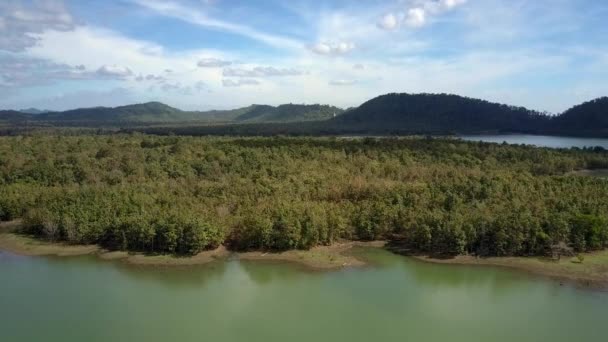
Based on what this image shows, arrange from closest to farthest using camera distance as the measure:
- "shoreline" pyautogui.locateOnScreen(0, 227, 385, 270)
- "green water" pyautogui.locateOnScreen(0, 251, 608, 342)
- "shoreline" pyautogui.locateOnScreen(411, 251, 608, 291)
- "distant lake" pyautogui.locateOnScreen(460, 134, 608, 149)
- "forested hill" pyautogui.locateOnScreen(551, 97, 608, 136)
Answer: "green water" pyautogui.locateOnScreen(0, 251, 608, 342)
"shoreline" pyautogui.locateOnScreen(411, 251, 608, 291)
"shoreline" pyautogui.locateOnScreen(0, 227, 385, 270)
"distant lake" pyautogui.locateOnScreen(460, 134, 608, 149)
"forested hill" pyautogui.locateOnScreen(551, 97, 608, 136)

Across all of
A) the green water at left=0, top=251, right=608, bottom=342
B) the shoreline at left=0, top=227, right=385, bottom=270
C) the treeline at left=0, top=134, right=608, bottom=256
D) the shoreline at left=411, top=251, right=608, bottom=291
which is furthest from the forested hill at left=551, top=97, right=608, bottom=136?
the shoreline at left=0, top=227, right=385, bottom=270

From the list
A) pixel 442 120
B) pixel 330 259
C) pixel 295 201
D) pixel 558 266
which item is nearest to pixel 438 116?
pixel 442 120

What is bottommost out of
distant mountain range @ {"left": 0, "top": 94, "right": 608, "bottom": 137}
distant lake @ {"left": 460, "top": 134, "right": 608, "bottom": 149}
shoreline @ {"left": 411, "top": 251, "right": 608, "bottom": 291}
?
shoreline @ {"left": 411, "top": 251, "right": 608, "bottom": 291}

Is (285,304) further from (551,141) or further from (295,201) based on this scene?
(551,141)

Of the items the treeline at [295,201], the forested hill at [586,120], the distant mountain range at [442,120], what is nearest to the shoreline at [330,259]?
the treeline at [295,201]

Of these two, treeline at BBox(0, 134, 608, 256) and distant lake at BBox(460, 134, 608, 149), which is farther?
distant lake at BBox(460, 134, 608, 149)

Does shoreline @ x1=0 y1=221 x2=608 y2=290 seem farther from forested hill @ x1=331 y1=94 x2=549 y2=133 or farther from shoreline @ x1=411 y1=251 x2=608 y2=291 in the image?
forested hill @ x1=331 y1=94 x2=549 y2=133
